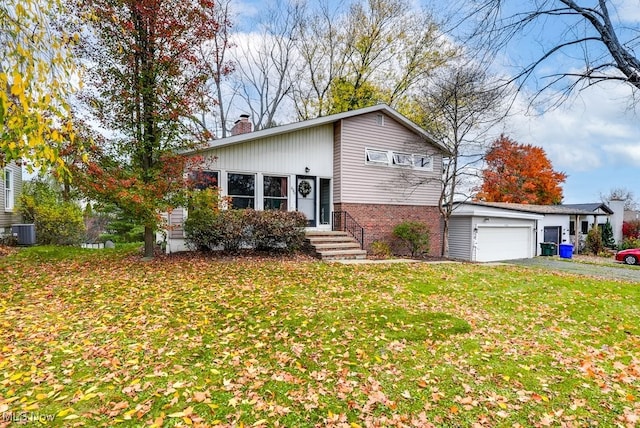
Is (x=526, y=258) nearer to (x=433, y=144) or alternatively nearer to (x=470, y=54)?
(x=433, y=144)

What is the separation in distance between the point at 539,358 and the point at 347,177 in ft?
32.9

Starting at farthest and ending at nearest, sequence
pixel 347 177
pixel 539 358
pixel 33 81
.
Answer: pixel 347 177, pixel 539 358, pixel 33 81

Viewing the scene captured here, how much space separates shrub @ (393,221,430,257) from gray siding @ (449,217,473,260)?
333 cm

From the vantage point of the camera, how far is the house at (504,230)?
16.8 metres

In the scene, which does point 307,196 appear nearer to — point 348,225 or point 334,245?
point 348,225

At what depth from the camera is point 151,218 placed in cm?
857

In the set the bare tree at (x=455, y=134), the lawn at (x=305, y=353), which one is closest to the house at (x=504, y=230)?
the bare tree at (x=455, y=134)

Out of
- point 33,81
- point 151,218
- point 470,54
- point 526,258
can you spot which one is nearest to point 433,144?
point 526,258

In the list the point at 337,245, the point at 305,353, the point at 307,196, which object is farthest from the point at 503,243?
the point at 305,353

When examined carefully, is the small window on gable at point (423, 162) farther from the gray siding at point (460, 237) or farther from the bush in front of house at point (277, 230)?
the bush in front of house at point (277, 230)

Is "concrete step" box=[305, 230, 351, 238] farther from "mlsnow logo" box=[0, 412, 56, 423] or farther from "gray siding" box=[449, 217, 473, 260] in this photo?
"mlsnow logo" box=[0, 412, 56, 423]

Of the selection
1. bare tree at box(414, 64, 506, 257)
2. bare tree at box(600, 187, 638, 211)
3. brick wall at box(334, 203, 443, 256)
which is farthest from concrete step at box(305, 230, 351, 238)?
bare tree at box(600, 187, 638, 211)

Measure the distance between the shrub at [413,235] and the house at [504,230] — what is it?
340cm

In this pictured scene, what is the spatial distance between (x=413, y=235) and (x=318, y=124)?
5771 millimetres
